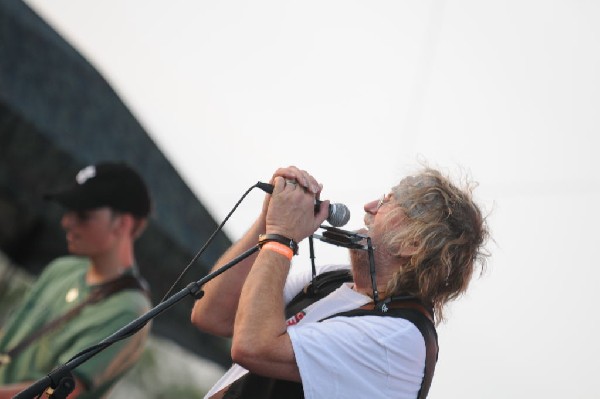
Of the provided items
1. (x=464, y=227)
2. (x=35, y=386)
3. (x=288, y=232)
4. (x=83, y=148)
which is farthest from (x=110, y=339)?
(x=83, y=148)

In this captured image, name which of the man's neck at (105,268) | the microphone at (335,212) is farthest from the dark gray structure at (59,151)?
the microphone at (335,212)

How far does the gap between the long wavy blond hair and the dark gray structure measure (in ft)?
6.78

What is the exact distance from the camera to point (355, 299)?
2.04 meters

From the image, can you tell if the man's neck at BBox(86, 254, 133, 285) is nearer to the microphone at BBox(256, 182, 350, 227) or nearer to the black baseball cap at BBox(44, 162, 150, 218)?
the black baseball cap at BBox(44, 162, 150, 218)

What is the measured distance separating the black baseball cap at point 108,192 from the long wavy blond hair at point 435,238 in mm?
1520

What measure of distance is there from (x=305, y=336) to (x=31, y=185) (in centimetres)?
263

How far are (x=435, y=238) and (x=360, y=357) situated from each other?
15.6 inches

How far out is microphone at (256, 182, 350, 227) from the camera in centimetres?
199

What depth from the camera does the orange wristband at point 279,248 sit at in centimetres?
190

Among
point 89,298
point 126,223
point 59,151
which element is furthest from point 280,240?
point 59,151

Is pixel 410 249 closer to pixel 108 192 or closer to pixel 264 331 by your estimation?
pixel 264 331

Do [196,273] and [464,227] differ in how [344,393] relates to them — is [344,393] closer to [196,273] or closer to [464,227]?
[464,227]

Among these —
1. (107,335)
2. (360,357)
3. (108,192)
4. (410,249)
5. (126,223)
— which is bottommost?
(107,335)

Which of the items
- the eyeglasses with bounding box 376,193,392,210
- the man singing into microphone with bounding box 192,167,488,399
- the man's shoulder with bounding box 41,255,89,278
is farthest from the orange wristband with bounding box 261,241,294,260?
the man's shoulder with bounding box 41,255,89,278
